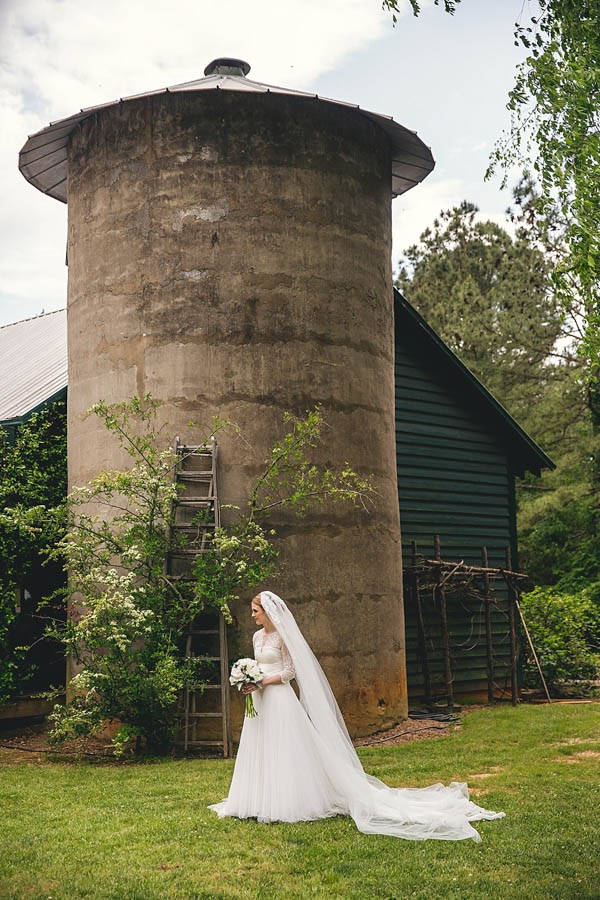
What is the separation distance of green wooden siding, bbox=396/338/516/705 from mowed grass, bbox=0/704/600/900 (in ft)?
20.0

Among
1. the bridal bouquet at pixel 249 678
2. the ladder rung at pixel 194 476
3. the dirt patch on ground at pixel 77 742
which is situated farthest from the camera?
the ladder rung at pixel 194 476

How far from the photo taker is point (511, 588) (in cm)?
1706

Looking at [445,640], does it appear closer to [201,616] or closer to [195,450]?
[201,616]

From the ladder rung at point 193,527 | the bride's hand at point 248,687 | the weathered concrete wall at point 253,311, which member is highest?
the weathered concrete wall at point 253,311

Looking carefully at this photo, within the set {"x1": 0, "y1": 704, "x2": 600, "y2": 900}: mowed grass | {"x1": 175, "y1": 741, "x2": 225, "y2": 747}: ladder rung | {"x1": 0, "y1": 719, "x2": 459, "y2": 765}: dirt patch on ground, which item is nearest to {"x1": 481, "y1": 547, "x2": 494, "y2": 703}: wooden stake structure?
{"x1": 0, "y1": 719, "x2": 459, "y2": 765}: dirt patch on ground

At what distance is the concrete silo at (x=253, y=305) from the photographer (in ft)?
41.7

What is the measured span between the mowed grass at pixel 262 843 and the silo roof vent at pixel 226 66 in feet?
32.5

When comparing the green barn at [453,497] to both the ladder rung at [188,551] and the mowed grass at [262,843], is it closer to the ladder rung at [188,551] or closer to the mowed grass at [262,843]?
the ladder rung at [188,551]

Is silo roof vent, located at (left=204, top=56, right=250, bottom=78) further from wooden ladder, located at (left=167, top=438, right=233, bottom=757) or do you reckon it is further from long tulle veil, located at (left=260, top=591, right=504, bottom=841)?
long tulle veil, located at (left=260, top=591, right=504, bottom=841)

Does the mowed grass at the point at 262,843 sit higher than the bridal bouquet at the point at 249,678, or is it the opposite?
the bridal bouquet at the point at 249,678

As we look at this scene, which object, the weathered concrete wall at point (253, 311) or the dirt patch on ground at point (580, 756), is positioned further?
the weathered concrete wall at point (253, 311)

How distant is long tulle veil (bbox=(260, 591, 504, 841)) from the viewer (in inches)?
305

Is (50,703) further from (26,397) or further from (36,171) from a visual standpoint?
(36,171)

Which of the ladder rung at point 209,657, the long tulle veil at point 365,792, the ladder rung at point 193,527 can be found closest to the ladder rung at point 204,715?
the ladder rung at point 209,657
